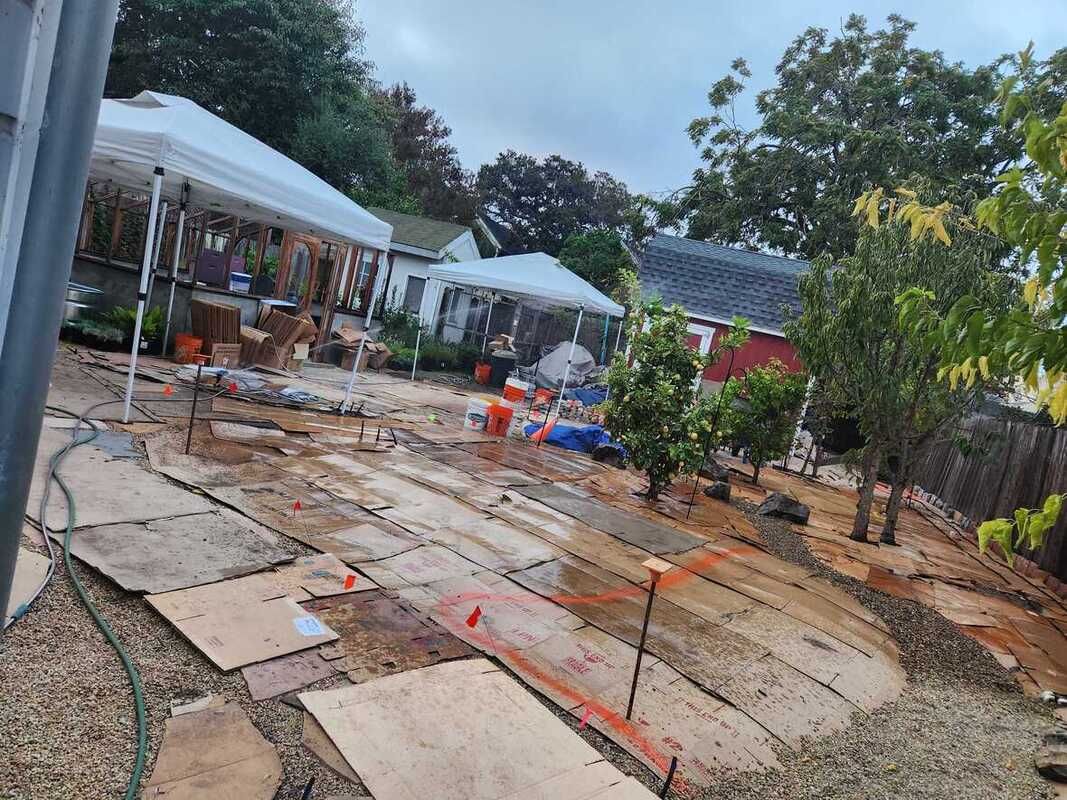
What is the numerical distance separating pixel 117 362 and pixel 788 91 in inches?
798

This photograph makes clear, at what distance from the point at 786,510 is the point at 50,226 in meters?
8.20

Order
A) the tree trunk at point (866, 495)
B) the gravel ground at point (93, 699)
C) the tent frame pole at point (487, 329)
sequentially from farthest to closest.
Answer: the tent frame pole at point (487, 329)
the tree trunk at point (866, 495)
the gravel ground at point (93, 699)

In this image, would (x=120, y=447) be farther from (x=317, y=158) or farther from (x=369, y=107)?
(x=369, y=107)

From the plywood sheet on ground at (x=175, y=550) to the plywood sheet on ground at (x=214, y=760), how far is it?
3.36ft

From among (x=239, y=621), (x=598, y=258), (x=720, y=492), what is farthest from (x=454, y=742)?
(x=598, y=258)

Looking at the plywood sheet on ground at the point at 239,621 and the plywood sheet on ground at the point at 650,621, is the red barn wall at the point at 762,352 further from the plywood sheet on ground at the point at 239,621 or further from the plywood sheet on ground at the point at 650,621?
the plywood sheet on ground at the point at 239,621

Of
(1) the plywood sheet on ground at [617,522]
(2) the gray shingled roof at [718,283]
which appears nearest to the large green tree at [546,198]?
(2) the gray shingled roof at [718,283]

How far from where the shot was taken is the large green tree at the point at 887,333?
6.80 meters

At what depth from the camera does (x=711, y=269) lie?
47.8 ft

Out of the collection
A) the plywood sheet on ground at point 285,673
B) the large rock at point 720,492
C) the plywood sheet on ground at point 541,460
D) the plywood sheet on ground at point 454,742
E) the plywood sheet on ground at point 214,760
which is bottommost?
the plywood sheet on ground at point 214,760

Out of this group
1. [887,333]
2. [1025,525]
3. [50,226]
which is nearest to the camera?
[50,226]

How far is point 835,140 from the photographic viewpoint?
19.0 m

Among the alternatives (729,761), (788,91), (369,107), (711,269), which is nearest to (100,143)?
(729,761)

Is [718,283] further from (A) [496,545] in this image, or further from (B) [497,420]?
(A) [496,545]
